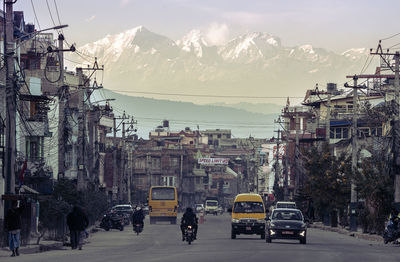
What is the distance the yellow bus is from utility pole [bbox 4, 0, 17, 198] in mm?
49475

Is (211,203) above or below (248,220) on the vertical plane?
below

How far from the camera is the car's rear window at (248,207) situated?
169 feet

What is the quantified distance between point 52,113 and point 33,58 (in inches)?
229

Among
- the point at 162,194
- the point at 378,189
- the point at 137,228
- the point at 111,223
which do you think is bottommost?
the point at 111,223

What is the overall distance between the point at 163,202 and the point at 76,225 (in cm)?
4676

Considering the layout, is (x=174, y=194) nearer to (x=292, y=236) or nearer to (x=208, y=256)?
(x=292, y=236)

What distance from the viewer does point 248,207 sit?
5169 centimetres

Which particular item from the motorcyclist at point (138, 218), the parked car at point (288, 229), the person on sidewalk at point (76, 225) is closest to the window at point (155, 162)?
the motorcyclist at point (138, 218)

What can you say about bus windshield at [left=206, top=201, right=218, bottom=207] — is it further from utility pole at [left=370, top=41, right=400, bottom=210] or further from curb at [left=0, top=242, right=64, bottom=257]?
curb at [left=0, top=242, right=64, bottom=257]

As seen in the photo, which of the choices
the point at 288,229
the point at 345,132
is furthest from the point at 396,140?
the point at 345,132

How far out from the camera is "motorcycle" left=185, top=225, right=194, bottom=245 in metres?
44.8

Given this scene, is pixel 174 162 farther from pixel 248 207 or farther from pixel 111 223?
pixel 248 207

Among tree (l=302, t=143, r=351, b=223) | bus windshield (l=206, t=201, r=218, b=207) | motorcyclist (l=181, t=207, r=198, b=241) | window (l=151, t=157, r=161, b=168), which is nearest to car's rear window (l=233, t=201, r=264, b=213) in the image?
motorcyclist (l=181, t=207, r=198, b=241)

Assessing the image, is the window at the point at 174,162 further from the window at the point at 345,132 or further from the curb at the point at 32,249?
the curb at the point at 32,249
